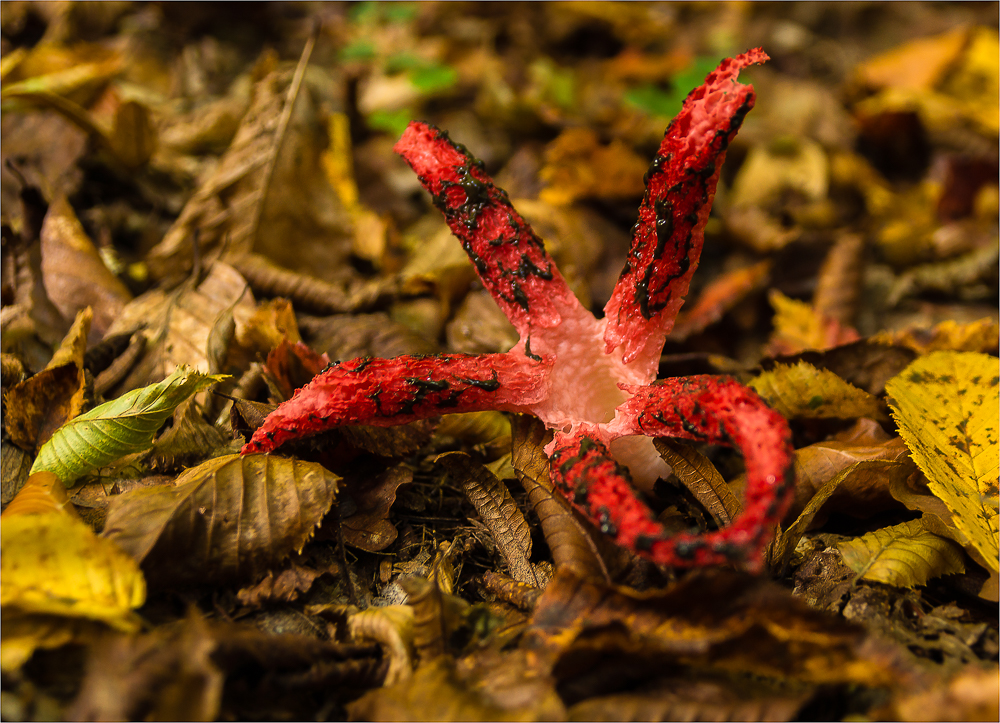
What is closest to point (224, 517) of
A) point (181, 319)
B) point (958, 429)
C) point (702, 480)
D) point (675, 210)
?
point (181, 319)

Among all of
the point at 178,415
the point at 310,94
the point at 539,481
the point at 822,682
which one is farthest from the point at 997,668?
the point at 310,94

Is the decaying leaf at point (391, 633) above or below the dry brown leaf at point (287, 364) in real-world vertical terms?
below

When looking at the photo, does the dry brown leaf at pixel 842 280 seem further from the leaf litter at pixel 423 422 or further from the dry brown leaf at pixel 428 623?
the dry brown leaf at pixel 428 623

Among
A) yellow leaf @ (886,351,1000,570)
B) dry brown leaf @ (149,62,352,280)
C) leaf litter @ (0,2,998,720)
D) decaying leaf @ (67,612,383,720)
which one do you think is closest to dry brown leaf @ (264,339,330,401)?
leaf litter @ (0,2,998,720)

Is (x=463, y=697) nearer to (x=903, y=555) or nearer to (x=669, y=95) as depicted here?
(x=903, y=555)

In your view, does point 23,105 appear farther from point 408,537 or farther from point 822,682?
point 822,682

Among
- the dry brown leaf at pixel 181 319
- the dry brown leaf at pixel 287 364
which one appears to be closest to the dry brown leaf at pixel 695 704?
the dry brown leaf at pixel 287 364
